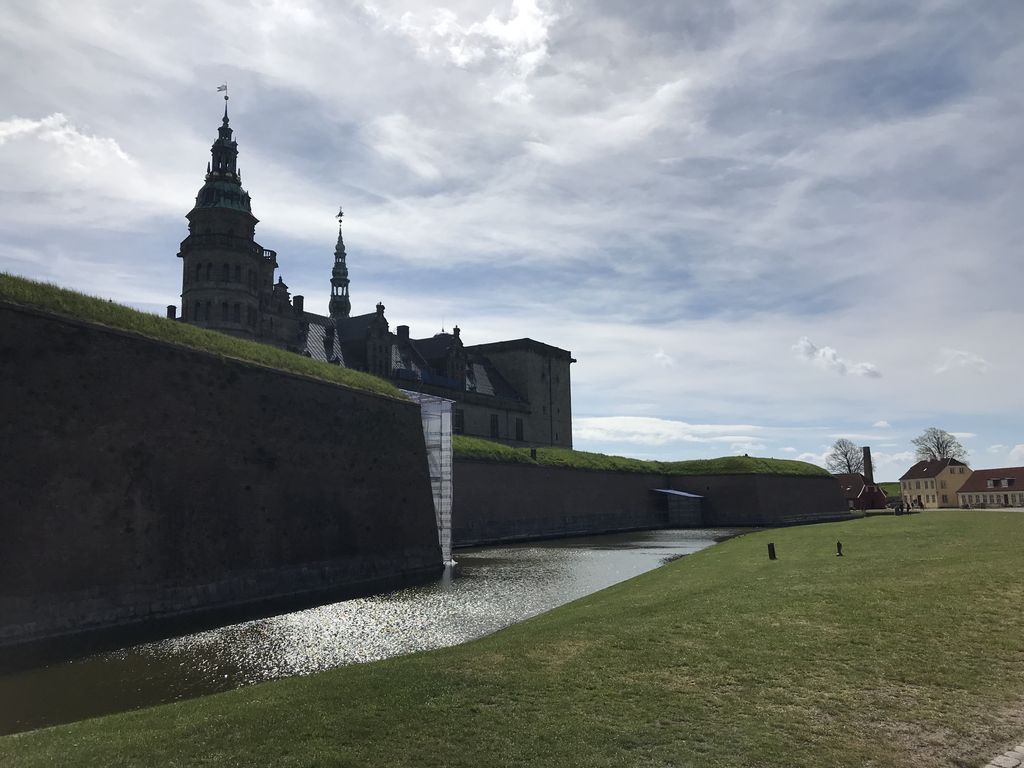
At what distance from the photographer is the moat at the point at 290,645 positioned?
12969 millimetres

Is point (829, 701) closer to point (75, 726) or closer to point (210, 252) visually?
point (75, 726)

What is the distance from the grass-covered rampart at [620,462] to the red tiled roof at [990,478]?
843 inches

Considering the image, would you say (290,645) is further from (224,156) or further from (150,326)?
(224,156)

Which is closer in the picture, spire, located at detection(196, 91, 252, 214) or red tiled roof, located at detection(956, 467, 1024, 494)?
spire, located at detection(196, 91, 252, 214)

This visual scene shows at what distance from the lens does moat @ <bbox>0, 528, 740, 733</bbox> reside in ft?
42.5

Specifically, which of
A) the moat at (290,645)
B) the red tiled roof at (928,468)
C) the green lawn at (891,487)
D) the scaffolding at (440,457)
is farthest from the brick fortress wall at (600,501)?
the green lawn at (891,487)

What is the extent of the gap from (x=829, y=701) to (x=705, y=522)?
63060 mm

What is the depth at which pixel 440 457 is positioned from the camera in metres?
35.9

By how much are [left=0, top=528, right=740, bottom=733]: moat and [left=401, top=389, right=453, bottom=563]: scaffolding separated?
4681 mm

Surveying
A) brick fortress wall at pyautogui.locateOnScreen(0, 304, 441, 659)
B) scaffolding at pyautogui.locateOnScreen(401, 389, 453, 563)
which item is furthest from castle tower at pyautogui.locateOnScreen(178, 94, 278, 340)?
brick fortress wall at pyautogui.locateOnScreen(0, 304, 441, 659)

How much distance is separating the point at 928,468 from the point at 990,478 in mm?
10495

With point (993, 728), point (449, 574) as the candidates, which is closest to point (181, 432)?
point (449, 574)

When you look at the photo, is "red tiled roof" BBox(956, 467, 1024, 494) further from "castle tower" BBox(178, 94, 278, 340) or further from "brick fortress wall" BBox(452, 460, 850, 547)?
"castle tower" BBox(178, 94, 278, 340)

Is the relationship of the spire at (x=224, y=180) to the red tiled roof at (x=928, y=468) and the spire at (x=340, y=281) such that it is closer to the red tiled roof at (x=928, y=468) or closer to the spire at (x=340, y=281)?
the spire at (x=340, y=281)
